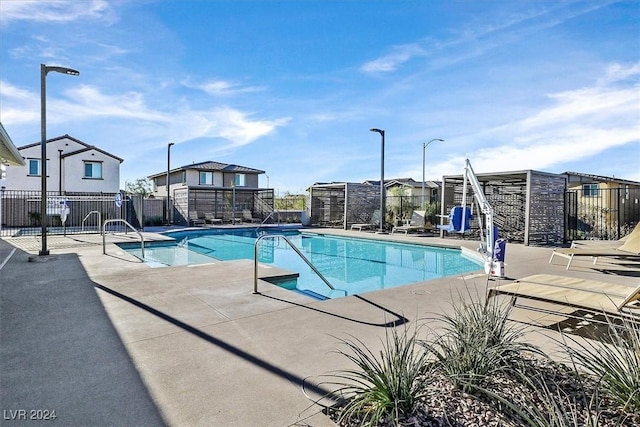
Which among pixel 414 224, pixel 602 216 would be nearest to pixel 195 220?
pixel 414 224

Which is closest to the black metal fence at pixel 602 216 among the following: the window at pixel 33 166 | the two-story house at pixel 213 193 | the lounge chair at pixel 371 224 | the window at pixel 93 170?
the lounge chair at pixel 371 224

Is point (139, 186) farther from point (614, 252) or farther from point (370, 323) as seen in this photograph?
point (614, 252)

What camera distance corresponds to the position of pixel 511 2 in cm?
855

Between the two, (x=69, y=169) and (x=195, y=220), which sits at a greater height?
(x=69, y=169)

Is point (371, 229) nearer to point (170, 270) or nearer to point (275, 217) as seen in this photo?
point (275, 217)

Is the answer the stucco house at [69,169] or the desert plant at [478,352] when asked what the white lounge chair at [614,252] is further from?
the stucco house at [69,169]

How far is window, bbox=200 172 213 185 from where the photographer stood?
95.8ft

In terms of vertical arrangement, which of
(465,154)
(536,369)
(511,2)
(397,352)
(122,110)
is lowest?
(536,369)

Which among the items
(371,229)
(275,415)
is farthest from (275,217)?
(275,415)

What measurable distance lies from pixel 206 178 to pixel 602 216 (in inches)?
1002

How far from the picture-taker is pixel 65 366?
2980mm

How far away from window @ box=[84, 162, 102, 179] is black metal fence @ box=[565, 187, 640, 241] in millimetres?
26908

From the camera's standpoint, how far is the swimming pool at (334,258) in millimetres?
8336

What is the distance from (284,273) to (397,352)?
15.2 feet
